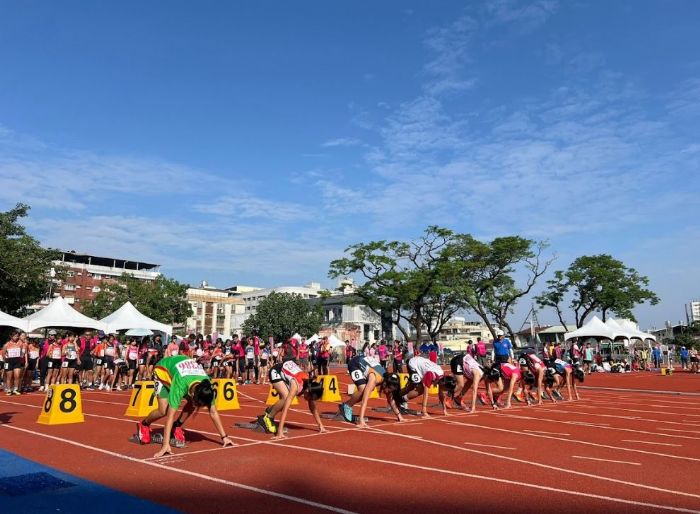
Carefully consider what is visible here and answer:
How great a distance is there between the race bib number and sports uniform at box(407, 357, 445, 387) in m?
5.82

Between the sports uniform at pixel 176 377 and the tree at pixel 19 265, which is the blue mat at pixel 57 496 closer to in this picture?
the sports uniform at pixel 176 377

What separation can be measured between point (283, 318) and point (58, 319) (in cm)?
5065

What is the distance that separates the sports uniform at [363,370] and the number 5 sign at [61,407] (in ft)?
18.7

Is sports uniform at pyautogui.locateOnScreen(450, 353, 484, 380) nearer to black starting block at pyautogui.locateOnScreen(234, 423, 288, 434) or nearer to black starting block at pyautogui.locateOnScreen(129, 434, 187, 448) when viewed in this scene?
black starting block at pyautogui.locateOnScreen(234, 423, 288, 434)

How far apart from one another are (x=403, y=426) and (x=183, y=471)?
5.38 metres

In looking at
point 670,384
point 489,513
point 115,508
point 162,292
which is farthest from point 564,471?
point 162,292

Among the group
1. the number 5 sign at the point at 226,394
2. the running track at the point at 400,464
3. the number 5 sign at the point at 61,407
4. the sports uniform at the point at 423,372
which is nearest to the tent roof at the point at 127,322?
the number 5 sign at the point at 226,394

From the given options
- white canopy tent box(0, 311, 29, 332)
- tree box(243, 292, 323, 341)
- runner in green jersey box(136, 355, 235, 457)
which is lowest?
runner in green jersey box(136, 355, 235, 457)

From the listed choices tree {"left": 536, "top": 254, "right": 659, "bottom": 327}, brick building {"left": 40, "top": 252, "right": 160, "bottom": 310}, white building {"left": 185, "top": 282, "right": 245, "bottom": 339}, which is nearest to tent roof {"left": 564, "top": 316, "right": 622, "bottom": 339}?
tree {"left": 536, "top": 254, "right": 659, "bottom": 327}

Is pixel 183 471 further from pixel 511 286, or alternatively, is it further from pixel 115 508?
pixel 511 286

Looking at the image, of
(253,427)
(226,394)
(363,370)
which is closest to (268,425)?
(253,427)

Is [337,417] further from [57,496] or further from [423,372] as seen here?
[57,496]

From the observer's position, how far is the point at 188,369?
7742 millimetres

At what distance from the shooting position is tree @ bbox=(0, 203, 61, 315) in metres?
27.4
